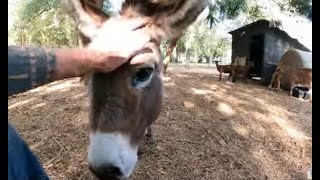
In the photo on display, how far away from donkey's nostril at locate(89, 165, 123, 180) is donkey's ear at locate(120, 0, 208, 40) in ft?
2.73

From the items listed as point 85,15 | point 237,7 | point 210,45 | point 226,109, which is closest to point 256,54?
point 210,45

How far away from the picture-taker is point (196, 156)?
373 centimetres

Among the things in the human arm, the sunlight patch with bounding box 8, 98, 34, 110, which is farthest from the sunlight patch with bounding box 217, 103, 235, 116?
the human arm

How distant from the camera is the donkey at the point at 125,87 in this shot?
1.66 meters

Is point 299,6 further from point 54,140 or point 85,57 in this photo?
point 85,57

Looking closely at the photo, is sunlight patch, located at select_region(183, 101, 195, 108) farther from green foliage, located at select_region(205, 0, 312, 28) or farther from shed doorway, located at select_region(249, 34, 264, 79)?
shed doorway, located at select_region(249, 34, 264, 79)

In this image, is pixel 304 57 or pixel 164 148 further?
pixel 304 57

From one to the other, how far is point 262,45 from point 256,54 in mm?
424

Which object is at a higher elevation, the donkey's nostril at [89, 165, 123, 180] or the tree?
the tree

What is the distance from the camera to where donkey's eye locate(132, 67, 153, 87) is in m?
1.79

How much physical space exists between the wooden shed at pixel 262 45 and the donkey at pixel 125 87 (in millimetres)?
10356

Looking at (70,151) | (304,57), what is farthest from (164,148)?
(304,57)

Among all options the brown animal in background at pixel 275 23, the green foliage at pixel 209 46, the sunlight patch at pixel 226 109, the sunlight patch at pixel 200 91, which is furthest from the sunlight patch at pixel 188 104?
the green foliage at pixel 209 46
